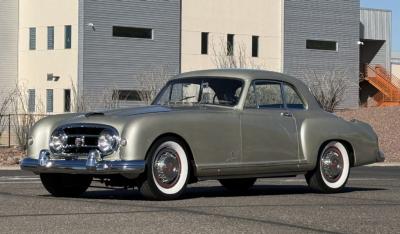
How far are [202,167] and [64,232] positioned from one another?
12.5ft

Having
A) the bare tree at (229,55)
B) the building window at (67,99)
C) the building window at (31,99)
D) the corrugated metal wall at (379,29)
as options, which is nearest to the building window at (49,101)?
the building window at (31,99)

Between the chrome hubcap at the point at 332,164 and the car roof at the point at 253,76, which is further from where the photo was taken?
the chrome hubcap at the point at 332,164

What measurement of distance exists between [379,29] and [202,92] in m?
55.1

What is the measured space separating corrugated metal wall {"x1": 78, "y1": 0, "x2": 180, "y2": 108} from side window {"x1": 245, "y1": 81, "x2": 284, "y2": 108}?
117 feet

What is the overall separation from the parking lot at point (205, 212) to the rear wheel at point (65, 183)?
169mm

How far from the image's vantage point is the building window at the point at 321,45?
2350 inches

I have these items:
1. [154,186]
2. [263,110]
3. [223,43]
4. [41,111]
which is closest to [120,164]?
[154,186]

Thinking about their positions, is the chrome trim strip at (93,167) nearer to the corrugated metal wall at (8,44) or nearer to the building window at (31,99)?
the building window at (31,99)

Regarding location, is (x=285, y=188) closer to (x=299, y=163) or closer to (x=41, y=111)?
(x=299, y=163)

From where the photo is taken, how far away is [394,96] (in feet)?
205

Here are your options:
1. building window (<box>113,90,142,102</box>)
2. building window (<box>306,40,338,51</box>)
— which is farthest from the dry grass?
building window (<box>306,40,338,51</box>)

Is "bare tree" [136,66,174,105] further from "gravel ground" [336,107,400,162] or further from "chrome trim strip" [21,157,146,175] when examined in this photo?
"chrome trim strip" [21,157,146,175]

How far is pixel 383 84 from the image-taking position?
6303 cm

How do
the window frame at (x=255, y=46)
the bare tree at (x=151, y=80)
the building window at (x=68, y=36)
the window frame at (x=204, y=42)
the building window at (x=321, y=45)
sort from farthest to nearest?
the building window at (x=321, y=45)
the window frame at (x=255, y=46)
the window frame at (x=204, y=42)
the building window at (x=68, y=36)
the bare tree at (x=151, y=80)
